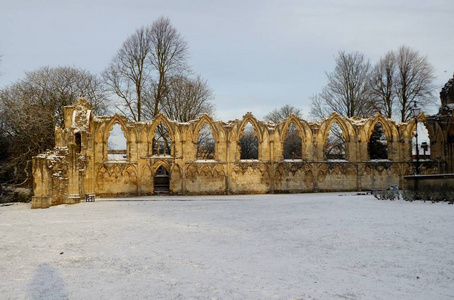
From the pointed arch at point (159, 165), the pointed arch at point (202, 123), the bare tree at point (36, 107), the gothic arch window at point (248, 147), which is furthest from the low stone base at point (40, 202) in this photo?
the gothic arch window at point (248, 147)

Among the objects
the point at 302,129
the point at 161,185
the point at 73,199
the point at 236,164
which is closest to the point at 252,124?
the point at 236,164

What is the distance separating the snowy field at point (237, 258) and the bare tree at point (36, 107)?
19.6 m

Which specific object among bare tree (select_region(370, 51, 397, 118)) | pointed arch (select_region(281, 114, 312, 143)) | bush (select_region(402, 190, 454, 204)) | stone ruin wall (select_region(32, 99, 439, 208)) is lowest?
bush (select_region(402, 190, 454, 204))

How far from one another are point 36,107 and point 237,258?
26.8 meters

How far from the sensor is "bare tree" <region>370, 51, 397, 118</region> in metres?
33.1

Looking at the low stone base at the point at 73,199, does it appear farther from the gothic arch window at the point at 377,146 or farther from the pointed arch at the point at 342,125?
the gothic arch window at the point at 377,146

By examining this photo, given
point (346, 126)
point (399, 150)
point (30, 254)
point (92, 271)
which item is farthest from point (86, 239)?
point (399, 150)

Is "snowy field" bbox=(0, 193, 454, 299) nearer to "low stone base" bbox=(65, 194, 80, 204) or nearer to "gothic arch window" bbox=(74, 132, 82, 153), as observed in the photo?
"low stone base" bbox=(65, 194, 80, 204)

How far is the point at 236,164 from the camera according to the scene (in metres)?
Result: 24.3

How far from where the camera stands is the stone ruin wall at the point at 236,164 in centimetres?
2361

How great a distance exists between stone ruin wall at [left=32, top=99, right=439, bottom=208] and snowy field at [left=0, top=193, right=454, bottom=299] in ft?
44.0

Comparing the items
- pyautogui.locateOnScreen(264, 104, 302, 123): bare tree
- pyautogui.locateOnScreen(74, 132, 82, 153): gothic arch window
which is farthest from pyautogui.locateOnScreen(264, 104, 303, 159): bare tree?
pyautogui.locateOnScreen(74, 132, 82, 153): gothic arch window

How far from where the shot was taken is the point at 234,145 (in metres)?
24.4

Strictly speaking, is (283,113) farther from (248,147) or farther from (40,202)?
(40,202)
